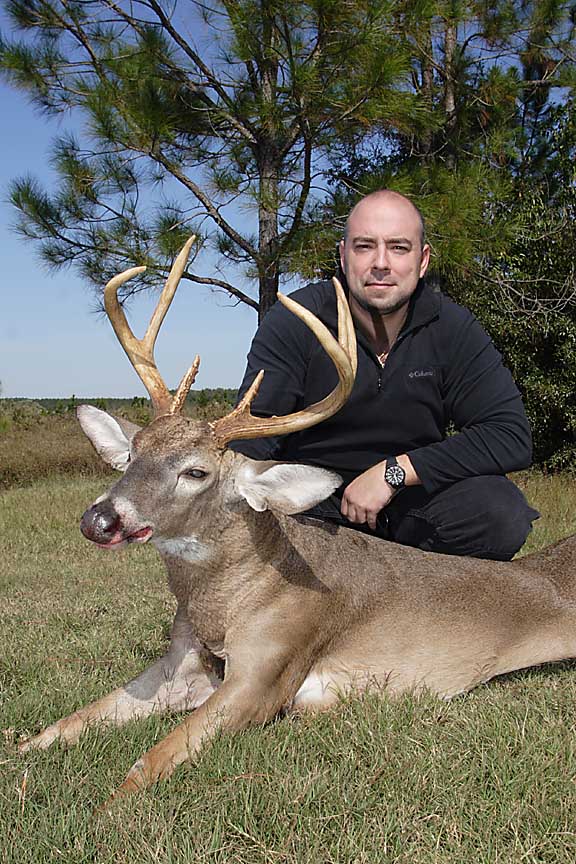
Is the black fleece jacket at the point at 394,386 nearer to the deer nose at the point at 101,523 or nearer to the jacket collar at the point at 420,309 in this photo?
the jacket collar at the point at 420,309

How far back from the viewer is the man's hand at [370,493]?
3.59 metres

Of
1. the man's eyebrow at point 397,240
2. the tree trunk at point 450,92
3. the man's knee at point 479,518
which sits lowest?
the man's knee at point 479,518

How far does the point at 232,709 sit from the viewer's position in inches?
105

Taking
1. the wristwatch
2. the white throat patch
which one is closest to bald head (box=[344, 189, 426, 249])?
the wristwatch

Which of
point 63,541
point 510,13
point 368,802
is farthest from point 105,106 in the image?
point 368,802

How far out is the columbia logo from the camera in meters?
3.98

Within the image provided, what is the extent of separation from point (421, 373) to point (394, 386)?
134 millimetres

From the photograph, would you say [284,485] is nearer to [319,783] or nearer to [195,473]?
[195,473]

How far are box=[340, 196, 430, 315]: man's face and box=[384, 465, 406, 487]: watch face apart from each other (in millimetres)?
757

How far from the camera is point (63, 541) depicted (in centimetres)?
721

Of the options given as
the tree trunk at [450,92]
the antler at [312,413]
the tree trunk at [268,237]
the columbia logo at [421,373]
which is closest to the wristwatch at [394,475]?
the columbia logo at [421,373]

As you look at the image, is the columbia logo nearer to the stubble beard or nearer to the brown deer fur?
the stubble beard

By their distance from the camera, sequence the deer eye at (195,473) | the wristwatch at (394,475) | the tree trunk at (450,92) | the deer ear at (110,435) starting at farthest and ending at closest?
1. the tree trunk at (450,92)
2. the wristwatch at (394,475)
3. the deer ear at (110,435)
4. the deer eye at (195,473)

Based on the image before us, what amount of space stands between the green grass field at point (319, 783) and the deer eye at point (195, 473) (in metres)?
0.76
